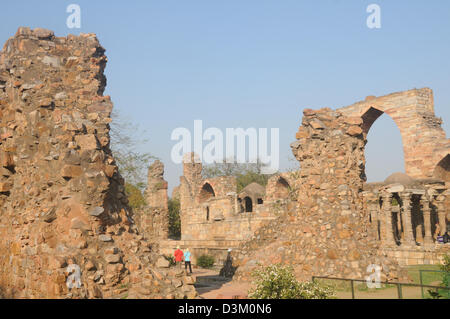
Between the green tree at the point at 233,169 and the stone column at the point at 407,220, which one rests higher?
the green tree at the point at 233,169

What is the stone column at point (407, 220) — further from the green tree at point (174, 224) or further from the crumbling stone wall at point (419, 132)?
the green tree at point (174, 224)

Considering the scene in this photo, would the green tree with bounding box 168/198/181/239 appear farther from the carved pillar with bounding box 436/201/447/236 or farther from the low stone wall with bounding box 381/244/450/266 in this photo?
the carved pillar with bounding box 436/201/447/236

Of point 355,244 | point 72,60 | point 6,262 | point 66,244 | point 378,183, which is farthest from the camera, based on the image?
point 378,183

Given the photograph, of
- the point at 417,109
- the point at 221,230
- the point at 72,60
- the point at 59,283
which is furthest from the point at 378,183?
the point at 59,283

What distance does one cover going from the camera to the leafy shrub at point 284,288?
5.54 meters

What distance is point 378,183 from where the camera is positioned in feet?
61.2

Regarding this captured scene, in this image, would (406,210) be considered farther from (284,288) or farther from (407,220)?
(284,288)

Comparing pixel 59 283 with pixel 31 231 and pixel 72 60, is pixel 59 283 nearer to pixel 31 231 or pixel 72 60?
pixel 31 231

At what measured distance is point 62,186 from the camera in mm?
5707

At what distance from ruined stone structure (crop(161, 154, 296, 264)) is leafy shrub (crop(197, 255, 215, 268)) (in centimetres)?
21

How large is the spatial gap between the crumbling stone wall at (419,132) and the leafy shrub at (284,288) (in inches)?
829

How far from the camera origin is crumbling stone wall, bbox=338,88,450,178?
2420 centimetres

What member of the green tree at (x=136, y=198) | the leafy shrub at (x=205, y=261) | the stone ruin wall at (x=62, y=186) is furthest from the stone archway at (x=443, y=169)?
the stone ruin wall at (x=62, y=186)
